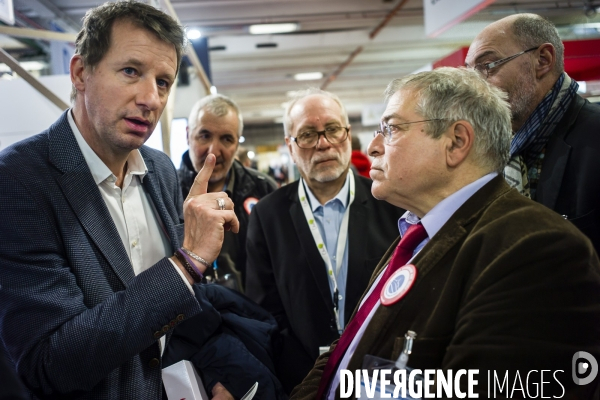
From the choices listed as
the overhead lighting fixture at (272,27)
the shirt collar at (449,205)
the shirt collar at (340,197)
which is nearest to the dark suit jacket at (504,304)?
the shirt collar at (449,205)

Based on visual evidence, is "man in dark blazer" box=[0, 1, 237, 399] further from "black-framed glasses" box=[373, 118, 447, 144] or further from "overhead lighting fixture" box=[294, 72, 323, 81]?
"overhead lighting fixture" box=[294, 72, 323, 81]

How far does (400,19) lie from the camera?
8.48m

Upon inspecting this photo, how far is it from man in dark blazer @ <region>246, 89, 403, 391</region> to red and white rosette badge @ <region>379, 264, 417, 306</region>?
0.93 meters

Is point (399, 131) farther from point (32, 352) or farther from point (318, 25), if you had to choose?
point (318, 25)

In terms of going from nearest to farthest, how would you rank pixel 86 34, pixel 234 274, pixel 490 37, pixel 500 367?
pixel 500 367
pixel 86 34
pixel 490 37
pixel 234 274

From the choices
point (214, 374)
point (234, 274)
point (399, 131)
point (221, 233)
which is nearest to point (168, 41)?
point (221, 233)

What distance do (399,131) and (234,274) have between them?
1565 mm

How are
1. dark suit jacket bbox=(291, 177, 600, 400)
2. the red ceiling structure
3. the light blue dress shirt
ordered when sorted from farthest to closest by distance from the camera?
the red ceiling structure → the light blue dress shirt → dark suit jacket bbox=(291, 177, 600, 400)

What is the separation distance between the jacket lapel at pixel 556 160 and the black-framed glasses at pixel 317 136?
38.0 inches

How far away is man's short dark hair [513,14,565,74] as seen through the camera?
6.82 ft

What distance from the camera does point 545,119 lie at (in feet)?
6.42

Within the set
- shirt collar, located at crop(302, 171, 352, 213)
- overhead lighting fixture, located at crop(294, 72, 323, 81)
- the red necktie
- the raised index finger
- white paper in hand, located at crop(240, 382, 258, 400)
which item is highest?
overhead lighting fixture, located at crop(294, 72, 323, 81)

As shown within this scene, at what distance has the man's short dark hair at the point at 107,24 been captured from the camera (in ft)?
4.91

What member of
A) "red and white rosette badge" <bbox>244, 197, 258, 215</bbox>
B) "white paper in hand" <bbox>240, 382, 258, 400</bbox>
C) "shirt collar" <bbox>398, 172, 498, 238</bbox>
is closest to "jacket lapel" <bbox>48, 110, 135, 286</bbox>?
"white paper in hand" <bbox>240, 382, 258, 400</bbox>
